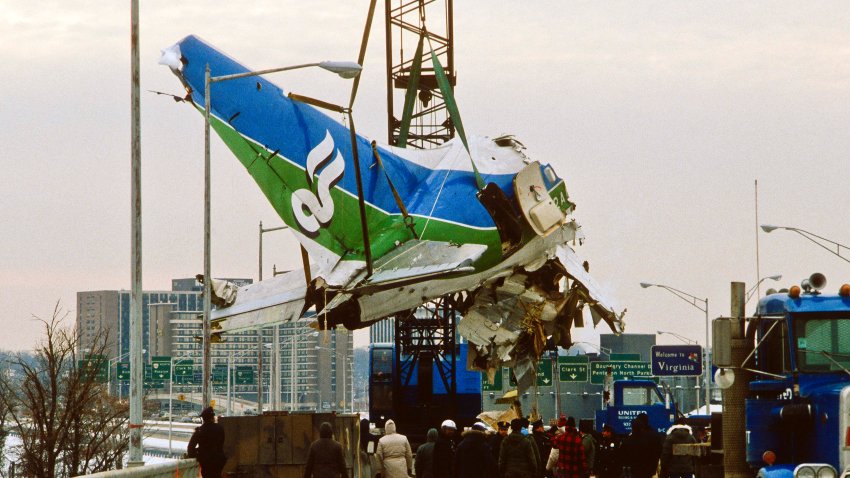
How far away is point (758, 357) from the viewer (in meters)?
17.4

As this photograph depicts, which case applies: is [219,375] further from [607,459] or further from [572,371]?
[607,459]

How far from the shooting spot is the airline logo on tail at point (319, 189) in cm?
3684

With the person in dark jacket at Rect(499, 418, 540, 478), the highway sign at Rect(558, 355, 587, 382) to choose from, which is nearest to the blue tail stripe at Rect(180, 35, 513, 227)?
the person in dark jacket at Rect(499, 418, 540, 478)

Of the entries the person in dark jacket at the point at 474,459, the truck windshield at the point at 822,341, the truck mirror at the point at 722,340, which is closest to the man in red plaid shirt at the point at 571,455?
the person in dark jacket at the point at 474,459

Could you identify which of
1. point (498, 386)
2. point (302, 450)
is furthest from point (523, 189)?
point (498, 386)

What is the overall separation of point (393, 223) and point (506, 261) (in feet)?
11.2

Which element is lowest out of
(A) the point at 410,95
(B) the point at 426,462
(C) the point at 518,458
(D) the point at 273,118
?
(B) the point at 426,462

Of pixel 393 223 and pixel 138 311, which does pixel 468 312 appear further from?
pixel 138 311

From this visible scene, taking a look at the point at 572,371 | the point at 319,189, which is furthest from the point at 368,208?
the point at 572,371

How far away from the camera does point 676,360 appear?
65875 millimetres

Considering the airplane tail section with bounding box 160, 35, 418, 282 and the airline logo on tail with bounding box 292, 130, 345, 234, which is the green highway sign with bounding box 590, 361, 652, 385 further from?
the airline logo on tail with bounding box 292, 130, 345, 234

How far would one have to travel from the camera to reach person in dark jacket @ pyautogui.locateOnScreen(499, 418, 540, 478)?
22.0 metres

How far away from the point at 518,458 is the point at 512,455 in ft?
0.35

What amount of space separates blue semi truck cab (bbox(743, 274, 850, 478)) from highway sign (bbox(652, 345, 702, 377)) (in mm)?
48608
